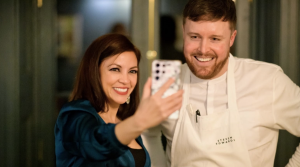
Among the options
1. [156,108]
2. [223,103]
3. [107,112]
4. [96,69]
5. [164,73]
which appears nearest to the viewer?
[156,108]

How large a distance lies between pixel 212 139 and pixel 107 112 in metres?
0.42

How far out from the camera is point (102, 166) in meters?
0.89

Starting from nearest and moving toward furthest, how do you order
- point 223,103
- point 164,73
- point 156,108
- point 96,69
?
point 156,108 < point 164,73 < point 96,69 < point 223,103

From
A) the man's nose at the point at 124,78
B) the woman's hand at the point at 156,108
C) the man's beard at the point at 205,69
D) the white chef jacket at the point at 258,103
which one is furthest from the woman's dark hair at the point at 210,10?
the woman's hand at the point at 156,108

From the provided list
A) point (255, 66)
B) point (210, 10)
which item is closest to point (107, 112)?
point (210, 10)

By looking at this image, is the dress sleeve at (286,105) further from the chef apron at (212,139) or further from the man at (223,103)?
the chef apron at (212,139)

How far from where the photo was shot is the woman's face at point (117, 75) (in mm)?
976

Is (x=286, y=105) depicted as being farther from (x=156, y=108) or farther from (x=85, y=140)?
(x=85, y=140)

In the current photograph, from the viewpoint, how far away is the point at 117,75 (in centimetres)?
98

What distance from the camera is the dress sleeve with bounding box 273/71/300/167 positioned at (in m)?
1.15

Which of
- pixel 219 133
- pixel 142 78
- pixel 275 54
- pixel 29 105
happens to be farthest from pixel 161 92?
pixel 29 105

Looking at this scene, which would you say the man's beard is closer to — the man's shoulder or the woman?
the man's shoulder

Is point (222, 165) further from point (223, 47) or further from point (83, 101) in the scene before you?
point (83, 101)

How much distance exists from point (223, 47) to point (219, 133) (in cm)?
34
